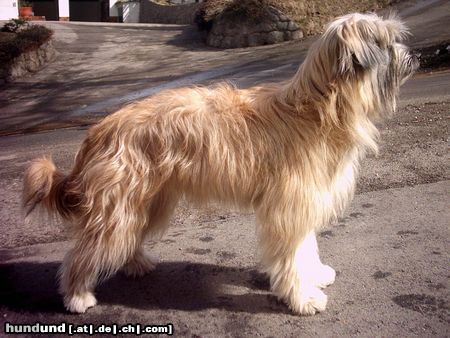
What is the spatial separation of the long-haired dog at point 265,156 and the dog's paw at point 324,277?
0.16 metres

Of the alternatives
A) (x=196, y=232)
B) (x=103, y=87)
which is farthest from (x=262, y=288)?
(x=103, y=87)

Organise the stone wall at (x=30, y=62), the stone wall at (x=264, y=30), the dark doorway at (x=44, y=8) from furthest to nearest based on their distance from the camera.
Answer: the dark doorway at (x=44, y=8), the stone wall at (x=264, y=30), the stone wall at (x=30, y=62)

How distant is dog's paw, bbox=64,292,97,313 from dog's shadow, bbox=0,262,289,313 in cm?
7

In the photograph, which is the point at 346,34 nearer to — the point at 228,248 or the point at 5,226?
the point at 228,248

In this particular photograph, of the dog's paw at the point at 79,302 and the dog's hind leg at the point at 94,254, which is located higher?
the dog's hind leg at the point at 94,254

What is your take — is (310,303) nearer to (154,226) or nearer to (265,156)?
(265,156)

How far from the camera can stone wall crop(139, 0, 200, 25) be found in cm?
2916

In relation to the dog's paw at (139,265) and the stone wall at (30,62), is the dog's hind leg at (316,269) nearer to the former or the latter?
the dog's paw at (139,265)

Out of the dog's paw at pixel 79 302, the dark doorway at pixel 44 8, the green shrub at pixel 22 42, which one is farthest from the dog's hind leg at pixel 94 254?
the dark doorway at pixel 44 8

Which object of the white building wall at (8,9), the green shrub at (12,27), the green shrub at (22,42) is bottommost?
the green shrub at (22,42)

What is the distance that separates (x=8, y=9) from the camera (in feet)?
105

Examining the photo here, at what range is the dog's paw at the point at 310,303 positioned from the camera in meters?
3.20

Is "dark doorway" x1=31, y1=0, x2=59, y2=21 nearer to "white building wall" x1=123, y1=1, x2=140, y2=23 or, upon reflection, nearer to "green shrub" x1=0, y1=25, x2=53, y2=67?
"white building wall" x1=123, y1=1, x2=140, y2=23

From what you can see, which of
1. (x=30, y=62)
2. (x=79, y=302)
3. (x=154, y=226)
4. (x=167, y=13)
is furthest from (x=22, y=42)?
(x=79, y=302)
